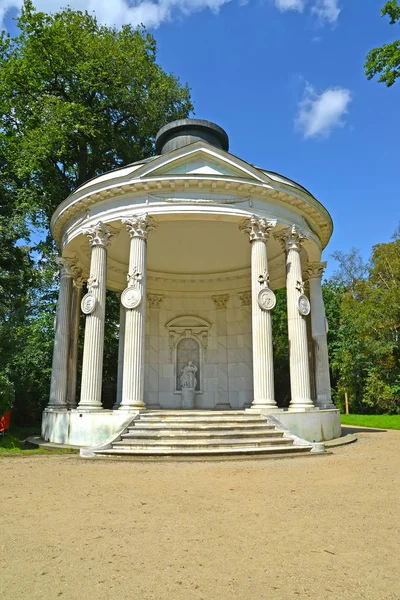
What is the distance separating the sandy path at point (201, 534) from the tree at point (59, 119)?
563 inches

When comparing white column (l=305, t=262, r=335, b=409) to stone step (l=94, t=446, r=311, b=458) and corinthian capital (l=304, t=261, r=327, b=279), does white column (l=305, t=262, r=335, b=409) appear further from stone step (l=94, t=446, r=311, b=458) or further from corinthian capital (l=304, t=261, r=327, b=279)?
stone step (l=94, t=446, r=311, b=458)

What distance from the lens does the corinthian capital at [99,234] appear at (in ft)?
54.9

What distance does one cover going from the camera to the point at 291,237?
57.4 ft

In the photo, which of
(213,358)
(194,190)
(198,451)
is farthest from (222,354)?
(198,451)

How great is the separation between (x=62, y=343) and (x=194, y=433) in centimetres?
899

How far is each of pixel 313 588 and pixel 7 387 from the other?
12601 mm

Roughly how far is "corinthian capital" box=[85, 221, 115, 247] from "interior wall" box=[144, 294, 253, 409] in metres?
8.33

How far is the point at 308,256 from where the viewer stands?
20.8 metres

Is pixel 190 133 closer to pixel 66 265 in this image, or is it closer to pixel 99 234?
pixel 99 234

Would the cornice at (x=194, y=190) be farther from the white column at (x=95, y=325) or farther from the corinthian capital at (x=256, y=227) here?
the white column at (x=95, y=325)

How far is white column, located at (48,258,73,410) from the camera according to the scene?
61.6ft

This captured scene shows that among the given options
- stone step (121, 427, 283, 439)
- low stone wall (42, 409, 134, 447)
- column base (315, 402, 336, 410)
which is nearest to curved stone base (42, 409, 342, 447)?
low stone wall (42, 409, 134, 447)

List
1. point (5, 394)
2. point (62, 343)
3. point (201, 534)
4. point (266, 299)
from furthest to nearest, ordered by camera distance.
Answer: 1. point (62, 343)
2. point (266, 299)
3. point (5, 394)
4. point (201, 534)

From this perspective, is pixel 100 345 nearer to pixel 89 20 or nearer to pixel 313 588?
pixel 313 588
